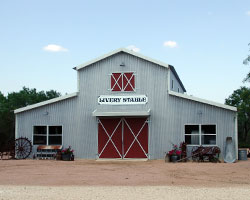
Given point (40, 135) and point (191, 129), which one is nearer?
point (191, 129)

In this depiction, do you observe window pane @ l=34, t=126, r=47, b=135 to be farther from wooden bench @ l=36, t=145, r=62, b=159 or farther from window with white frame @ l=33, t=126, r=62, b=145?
wooden bench @ l=36, t=145, r=62, b=159

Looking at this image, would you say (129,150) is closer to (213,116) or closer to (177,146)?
(177,146)

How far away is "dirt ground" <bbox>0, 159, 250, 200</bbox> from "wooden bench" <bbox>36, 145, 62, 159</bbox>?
11.9 feet

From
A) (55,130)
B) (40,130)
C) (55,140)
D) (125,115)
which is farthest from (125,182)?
(40,130)

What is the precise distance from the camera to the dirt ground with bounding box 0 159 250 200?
1201 centimetres

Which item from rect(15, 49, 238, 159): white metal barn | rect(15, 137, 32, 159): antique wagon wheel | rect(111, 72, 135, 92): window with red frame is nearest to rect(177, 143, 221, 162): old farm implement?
rect(15, 49, 238, 159): white metal barn

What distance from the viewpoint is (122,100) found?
24.8m

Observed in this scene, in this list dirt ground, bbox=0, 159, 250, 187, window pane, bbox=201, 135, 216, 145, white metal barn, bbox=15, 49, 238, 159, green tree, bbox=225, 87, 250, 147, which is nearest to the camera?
dirt ground, bbox=0, 159, 250, 187

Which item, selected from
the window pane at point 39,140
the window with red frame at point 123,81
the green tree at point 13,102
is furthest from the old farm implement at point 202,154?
A: the green tree at point 13,102

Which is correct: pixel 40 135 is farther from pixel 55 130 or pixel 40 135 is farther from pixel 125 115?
pixel 125 115

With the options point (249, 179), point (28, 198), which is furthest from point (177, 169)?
point (28, 198)

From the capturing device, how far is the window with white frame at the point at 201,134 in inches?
930

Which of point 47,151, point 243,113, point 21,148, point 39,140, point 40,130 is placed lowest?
point 47,151

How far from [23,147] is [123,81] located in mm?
7217
